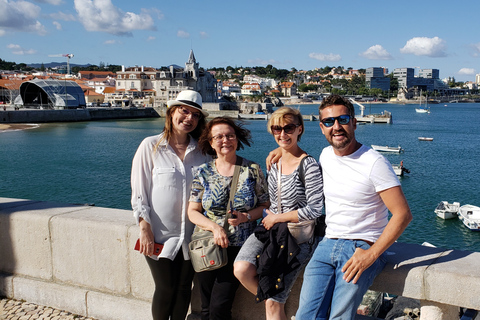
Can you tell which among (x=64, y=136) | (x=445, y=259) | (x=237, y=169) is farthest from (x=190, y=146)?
(x=64, y=136)

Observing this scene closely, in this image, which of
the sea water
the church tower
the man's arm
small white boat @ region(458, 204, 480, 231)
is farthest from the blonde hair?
the church tower

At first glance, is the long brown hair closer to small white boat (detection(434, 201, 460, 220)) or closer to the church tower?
small white boat (detection(434, 201, 460, 220))

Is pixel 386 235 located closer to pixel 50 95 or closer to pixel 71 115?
pixel 71 115

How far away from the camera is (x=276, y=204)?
99.1 inches

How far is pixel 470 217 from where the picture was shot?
16.0 meters

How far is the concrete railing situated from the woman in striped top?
20 centimetres

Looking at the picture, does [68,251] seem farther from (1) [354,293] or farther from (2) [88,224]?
(1) [354,293]

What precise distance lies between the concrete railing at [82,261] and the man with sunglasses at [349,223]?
288 mm

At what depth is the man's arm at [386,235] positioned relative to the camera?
7.13ft

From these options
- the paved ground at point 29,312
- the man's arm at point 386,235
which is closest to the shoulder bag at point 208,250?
the man's arm at point 386,235

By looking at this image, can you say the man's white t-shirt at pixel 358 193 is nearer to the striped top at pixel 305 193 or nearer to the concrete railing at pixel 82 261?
the striped top at pixel 305 193

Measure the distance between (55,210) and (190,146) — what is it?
135cm

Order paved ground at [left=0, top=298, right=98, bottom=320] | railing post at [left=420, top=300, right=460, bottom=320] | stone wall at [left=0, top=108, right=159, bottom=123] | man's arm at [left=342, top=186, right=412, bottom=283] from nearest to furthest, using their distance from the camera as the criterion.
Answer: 1. man's arm at [left=342, top=186, right=412, bottom=283]
2. railing post at [left=420, top=300, right=460, bottom=320]
3. paved ground at [left=0, top=298, right=98, bottom=320]
4. stone wall at [left=0, top=108, right=159, bottom=123]

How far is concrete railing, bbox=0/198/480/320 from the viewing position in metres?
3.02
